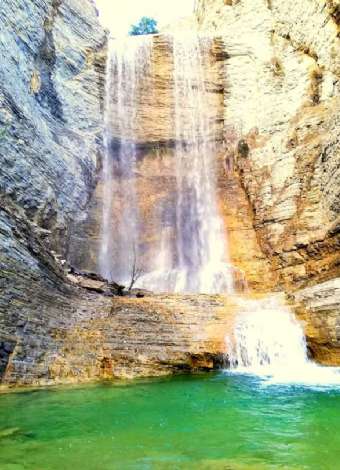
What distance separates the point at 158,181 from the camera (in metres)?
26.3

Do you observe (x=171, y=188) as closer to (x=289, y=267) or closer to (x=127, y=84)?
(x=127, y=84)

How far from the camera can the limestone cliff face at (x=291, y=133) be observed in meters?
18.5

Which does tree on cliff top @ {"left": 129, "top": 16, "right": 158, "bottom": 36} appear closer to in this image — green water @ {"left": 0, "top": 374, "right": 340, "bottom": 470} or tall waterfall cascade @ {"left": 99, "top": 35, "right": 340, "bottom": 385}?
tall waterfall cascade @ {"left": 99, "top": 35, "right": 340, "bottom": 385}

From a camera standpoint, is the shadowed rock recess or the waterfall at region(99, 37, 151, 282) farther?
the waterfall at region(99, 37, 151, 282)

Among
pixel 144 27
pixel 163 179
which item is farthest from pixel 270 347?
pixel 144 27

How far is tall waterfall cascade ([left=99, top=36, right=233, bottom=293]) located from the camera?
77.4 feet

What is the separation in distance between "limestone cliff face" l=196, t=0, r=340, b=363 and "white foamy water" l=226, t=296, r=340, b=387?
51 cm

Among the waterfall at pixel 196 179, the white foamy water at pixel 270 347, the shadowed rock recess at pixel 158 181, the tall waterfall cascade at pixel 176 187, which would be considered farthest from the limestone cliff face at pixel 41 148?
the white foamy water at pixel 270 347

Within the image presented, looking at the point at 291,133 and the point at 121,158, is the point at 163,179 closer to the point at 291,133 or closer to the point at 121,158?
the point at 121,158

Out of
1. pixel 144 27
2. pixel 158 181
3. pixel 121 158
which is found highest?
pixel 144 27

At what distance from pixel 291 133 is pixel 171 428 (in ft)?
59.2

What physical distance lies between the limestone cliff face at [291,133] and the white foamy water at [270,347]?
0.51 m

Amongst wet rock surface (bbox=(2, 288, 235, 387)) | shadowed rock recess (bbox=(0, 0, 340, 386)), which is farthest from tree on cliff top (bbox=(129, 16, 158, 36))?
wet rock surface (bbox=(2, 288, 235, 387))

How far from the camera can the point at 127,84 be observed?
2739cm
